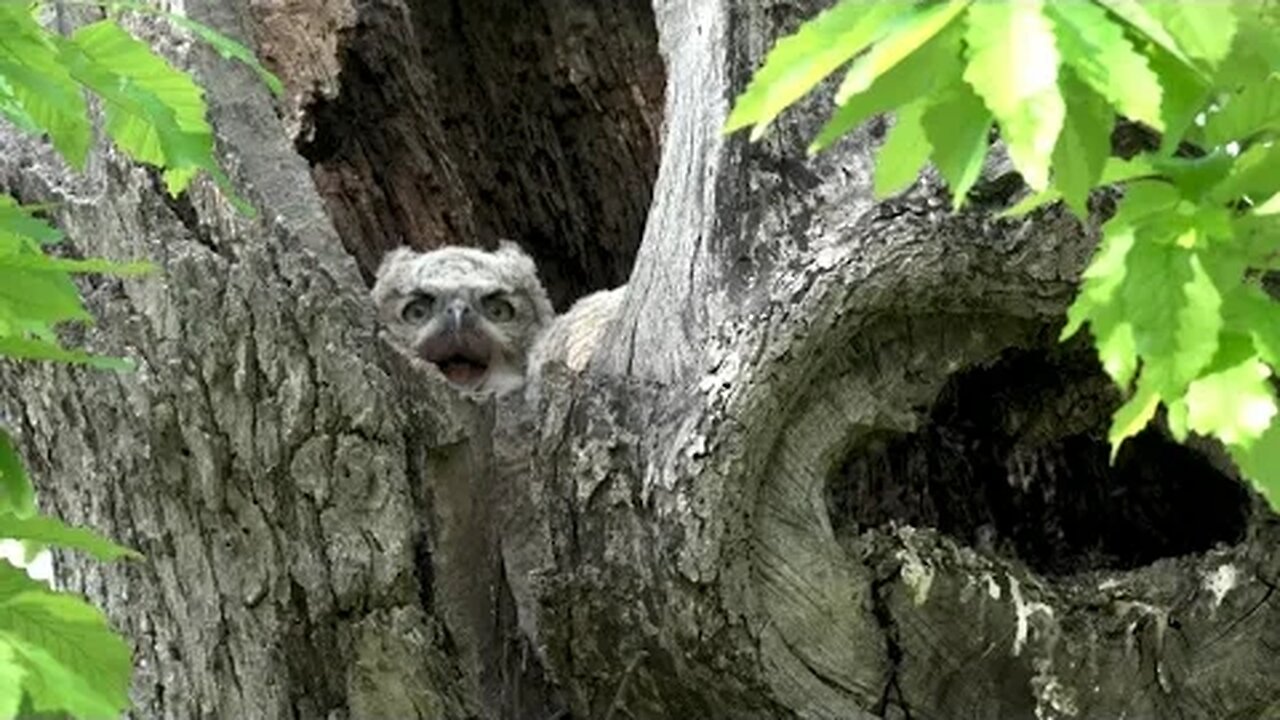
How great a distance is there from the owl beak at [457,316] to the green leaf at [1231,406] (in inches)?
148

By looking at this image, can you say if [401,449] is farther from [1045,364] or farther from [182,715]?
[1045,364]

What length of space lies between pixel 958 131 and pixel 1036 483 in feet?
7.00

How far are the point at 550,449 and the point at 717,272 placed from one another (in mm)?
410

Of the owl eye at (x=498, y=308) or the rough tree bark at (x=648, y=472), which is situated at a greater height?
the owl eye at (x=498, y=308)

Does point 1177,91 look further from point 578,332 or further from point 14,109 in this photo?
point 578,332

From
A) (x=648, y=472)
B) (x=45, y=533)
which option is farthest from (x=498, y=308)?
(x=45, y=533)

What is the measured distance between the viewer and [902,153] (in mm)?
1879

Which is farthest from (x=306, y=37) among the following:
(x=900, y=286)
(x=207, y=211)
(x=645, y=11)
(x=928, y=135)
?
(x=928, y=135)

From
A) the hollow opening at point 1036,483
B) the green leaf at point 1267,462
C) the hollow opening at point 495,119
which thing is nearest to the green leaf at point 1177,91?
the green leaf at point 1267,462

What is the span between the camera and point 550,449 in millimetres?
3199

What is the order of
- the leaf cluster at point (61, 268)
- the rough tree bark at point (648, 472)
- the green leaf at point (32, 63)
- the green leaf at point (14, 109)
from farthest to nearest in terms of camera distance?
the rough tree bark at point (648, 472) < the green leaf at point (14, 109) < the green leaf at point (32, 63) < the leaf cluster at point (61, 268)

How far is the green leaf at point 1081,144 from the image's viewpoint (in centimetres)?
172

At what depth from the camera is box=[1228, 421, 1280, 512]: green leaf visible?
197cm

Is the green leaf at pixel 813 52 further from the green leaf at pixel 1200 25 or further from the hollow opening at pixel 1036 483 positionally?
the hollow opening at pixel 1036 483
